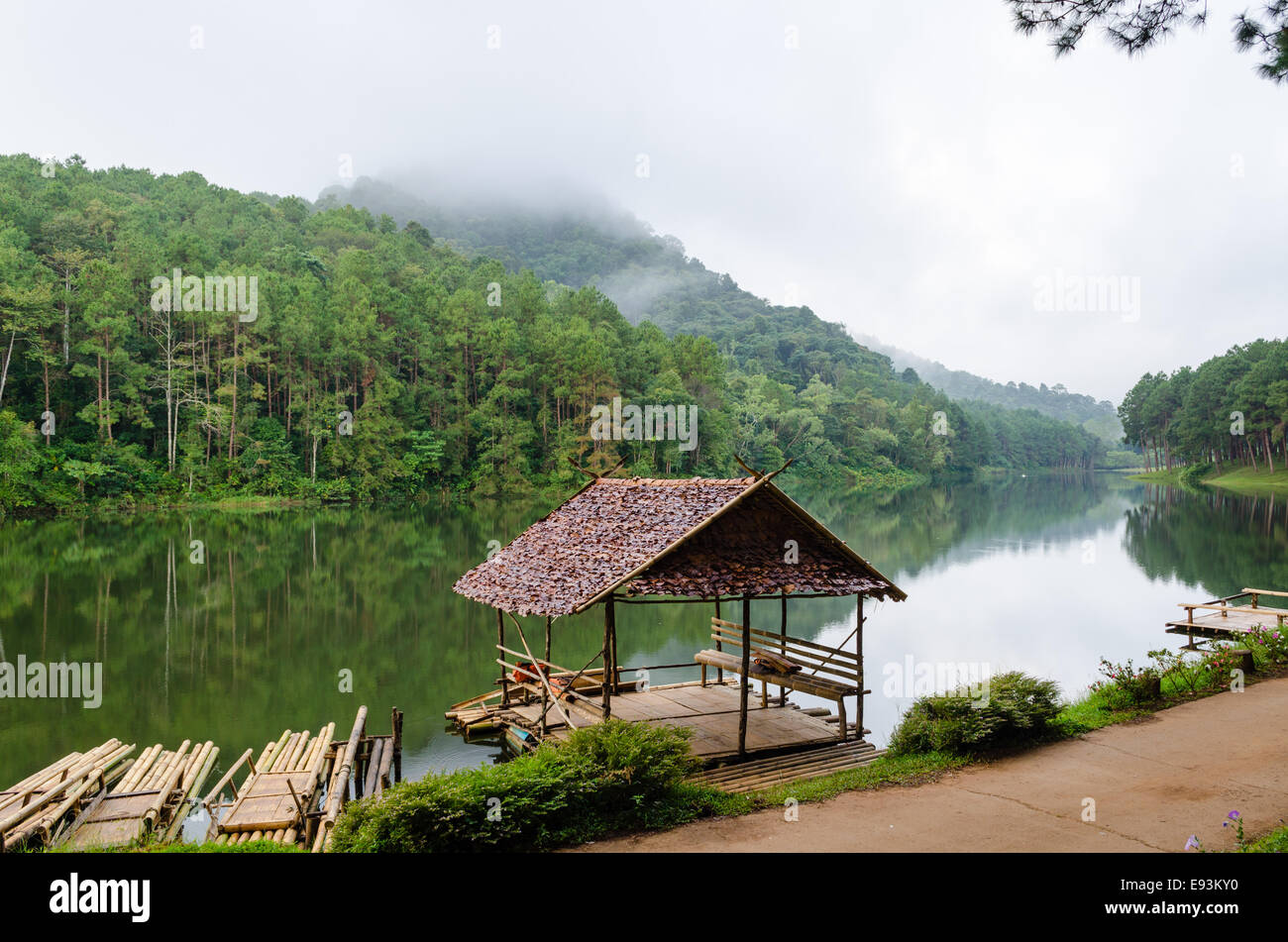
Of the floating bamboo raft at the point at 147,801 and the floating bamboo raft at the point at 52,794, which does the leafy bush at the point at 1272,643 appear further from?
the floating bamboo raft at the point at 52,794

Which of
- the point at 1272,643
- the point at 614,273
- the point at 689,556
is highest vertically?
the point at 614,273

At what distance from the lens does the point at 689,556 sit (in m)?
11.0

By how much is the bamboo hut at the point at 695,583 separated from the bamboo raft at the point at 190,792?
7.98 feet

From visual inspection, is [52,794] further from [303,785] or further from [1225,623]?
[1225,623]

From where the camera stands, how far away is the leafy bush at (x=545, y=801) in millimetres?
7211

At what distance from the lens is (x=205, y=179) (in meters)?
87.5

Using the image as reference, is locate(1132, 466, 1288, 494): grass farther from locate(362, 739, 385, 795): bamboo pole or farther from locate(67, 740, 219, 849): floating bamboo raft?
locate(67, 740, 219, 849): floating bamboo raft

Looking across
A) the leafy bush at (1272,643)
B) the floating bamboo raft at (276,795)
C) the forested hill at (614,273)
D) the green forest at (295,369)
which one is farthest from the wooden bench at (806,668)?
the forested hill at (614,273)

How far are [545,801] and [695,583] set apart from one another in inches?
144

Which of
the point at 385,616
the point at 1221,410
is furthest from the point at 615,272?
the point at 385,616

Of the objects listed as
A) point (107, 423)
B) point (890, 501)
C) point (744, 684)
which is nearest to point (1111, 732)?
point (744, 684)

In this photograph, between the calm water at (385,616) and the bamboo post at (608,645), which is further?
the calm water at (385,616)
